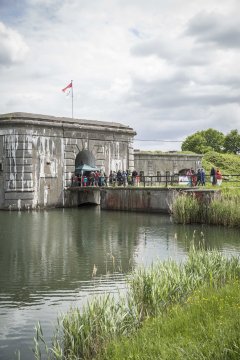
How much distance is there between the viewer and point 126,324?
7.57 meters

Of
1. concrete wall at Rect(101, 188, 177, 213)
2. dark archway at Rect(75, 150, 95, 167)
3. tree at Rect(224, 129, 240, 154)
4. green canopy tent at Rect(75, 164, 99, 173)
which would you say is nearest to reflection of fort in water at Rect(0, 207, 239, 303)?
concrete wall at Rect(101, 188, 177, 213)

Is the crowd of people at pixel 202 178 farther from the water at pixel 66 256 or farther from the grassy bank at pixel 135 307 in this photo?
the grassy bank at pixel 135 307

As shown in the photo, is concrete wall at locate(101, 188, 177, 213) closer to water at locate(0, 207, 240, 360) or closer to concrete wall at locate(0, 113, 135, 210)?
water at locate(0, 207, 240, 360)

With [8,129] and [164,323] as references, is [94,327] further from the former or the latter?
[8,129]

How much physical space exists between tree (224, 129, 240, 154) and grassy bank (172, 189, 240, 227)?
57.2 m

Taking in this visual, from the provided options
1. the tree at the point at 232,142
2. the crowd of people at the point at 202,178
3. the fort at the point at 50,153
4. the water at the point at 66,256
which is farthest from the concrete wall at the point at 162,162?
the tree at the point at 232,142

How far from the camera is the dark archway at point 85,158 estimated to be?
38.8 m

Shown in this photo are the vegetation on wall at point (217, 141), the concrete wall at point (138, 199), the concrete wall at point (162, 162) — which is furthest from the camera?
the vegetation on wall at point (217, 141)

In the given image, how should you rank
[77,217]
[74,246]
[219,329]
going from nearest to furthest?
[219,329] → [74,246] → [77,217]

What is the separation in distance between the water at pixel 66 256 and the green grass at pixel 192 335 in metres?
1.67

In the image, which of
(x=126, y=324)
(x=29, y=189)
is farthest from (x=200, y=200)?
(x=126, y=324)

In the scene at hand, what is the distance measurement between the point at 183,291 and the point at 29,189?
26.5 meters

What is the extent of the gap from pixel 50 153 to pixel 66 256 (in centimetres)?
2060

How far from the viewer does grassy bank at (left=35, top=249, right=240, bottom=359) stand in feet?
22.9
